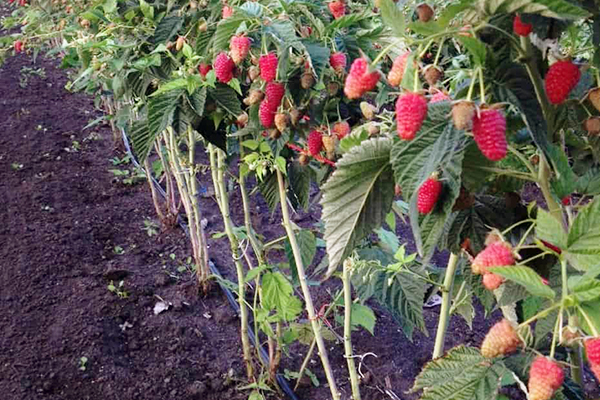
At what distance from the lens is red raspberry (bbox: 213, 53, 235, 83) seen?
4.34ft

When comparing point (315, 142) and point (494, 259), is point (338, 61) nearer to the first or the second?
point (315, 142)

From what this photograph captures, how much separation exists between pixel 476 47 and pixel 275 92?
689 millimetres

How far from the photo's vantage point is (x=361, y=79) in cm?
72

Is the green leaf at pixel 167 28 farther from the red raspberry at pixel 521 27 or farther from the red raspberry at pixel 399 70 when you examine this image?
the red raspberry at pixel 521 27

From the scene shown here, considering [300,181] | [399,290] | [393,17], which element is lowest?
[399,290]

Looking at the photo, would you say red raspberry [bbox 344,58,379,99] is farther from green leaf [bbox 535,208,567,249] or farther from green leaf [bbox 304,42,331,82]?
green leaf [bbox 304,42,331,82]

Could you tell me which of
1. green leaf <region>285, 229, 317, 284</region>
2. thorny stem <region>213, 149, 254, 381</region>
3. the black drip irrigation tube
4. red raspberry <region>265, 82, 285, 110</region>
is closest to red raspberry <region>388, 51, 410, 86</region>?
red raspberry <region>265, 82, 285, 110</region>

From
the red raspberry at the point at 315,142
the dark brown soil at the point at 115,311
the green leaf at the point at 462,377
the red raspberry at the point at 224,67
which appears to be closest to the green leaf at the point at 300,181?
the red raspberry at the point at 315,142

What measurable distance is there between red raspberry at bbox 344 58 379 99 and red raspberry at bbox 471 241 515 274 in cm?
24

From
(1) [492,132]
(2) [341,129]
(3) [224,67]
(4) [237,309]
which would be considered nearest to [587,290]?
(1) [492,132]

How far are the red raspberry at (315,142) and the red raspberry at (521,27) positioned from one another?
0.67 m

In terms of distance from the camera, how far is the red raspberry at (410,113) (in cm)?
62

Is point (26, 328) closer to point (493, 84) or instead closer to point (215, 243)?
point (215, 243)

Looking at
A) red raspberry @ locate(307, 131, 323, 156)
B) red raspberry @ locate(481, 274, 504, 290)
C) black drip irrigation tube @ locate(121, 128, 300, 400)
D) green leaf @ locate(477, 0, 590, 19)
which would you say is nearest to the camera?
green leaf @ locate(477, 0, 590, 19)
